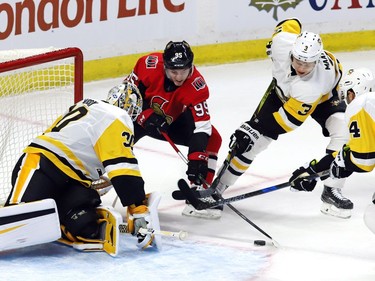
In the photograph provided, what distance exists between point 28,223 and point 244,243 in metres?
0.94

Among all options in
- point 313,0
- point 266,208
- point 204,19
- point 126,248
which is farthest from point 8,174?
point 313,0

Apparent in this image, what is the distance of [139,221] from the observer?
4.06 meters

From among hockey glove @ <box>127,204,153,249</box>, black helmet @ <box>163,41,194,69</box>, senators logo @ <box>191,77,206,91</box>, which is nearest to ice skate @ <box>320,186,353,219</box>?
senators logo @ <box>191,77,206,91</box>

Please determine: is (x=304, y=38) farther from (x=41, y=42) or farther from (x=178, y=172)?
(x=41, y=42)

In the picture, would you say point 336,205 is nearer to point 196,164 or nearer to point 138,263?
point 196,164

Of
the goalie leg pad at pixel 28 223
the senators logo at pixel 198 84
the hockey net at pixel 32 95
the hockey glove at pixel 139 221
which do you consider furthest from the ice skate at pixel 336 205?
the goalie leg pad at pixel 28 223

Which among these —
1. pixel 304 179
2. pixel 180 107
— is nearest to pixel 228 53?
pixel 180 107

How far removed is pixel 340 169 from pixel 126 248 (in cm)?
93

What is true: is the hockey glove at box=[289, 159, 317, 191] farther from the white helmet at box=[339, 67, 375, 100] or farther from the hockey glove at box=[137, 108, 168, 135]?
the hockey glove at box=[137, 108, 168, 135]

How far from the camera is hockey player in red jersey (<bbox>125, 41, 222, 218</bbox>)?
14.9 ft

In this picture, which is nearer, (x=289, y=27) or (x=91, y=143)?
(x=91, y=143)

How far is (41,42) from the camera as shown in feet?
21.0

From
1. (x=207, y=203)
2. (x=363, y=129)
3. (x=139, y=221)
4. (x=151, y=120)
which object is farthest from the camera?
(x=151, y=120)

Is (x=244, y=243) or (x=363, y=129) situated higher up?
(x=363, y=129)
